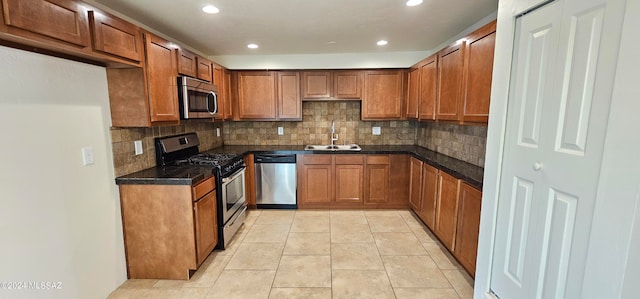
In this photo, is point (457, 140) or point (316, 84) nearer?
point (457, 140)

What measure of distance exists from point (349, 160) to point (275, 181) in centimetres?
111

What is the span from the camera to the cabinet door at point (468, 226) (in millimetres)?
2042

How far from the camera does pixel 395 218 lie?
11.5ft

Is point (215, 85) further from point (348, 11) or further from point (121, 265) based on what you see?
point (121, 265)

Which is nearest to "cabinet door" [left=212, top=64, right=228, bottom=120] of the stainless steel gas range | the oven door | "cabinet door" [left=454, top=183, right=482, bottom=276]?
the stainless steel gas range

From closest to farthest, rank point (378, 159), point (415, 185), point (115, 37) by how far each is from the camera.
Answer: point (115, 37), point (415, 185), point (378, 159)

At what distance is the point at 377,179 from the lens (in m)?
3.72

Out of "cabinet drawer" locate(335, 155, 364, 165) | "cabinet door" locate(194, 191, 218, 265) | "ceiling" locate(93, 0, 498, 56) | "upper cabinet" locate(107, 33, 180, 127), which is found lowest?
"cabinet door" locate(194, 191, 218, 265)

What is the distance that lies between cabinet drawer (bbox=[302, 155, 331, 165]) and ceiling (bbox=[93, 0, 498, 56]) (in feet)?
4.86

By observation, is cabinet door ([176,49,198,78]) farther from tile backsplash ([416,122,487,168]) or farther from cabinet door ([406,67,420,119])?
tile backsplash ([416,122,487,168])

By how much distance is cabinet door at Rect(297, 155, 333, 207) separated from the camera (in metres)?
3.69

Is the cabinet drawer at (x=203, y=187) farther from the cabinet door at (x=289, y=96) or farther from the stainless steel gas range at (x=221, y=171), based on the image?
the cabinet door at (x=289, y=96)

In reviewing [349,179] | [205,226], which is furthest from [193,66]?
[349,179]

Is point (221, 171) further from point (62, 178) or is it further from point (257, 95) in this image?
point (257, 95)
